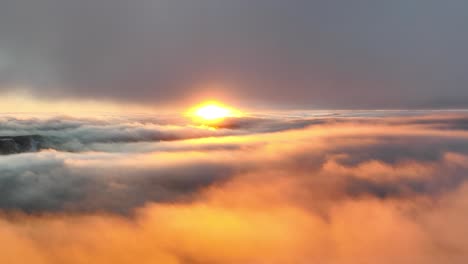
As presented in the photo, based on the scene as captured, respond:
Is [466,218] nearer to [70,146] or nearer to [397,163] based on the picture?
[397,163]

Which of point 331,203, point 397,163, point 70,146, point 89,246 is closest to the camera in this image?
point 89,246

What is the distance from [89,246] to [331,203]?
50393mm

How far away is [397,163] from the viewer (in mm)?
116062

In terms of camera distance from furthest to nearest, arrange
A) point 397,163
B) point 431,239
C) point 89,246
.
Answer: point 397,163 → point 431,239 → point 89,246

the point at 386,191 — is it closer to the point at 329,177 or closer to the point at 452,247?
the point at 329,177

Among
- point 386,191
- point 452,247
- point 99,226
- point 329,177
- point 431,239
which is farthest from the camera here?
point 329,177

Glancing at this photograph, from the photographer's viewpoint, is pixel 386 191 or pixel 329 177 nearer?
pixel 386 191

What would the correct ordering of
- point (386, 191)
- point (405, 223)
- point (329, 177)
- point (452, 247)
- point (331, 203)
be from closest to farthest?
point (452, 247), point (405, 223), point (331, 203), point (386, 191), point (329, 177)

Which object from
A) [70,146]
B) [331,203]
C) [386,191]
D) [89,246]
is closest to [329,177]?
[386,191]

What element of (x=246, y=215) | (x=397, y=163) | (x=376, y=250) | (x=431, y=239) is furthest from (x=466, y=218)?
(x=397, y=163)

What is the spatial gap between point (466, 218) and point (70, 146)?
7025 inches

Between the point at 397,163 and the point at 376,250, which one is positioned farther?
the point at 397,163

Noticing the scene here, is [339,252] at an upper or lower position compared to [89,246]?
lower

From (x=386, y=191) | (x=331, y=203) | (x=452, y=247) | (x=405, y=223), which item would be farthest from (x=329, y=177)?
(x=452, y=247)
